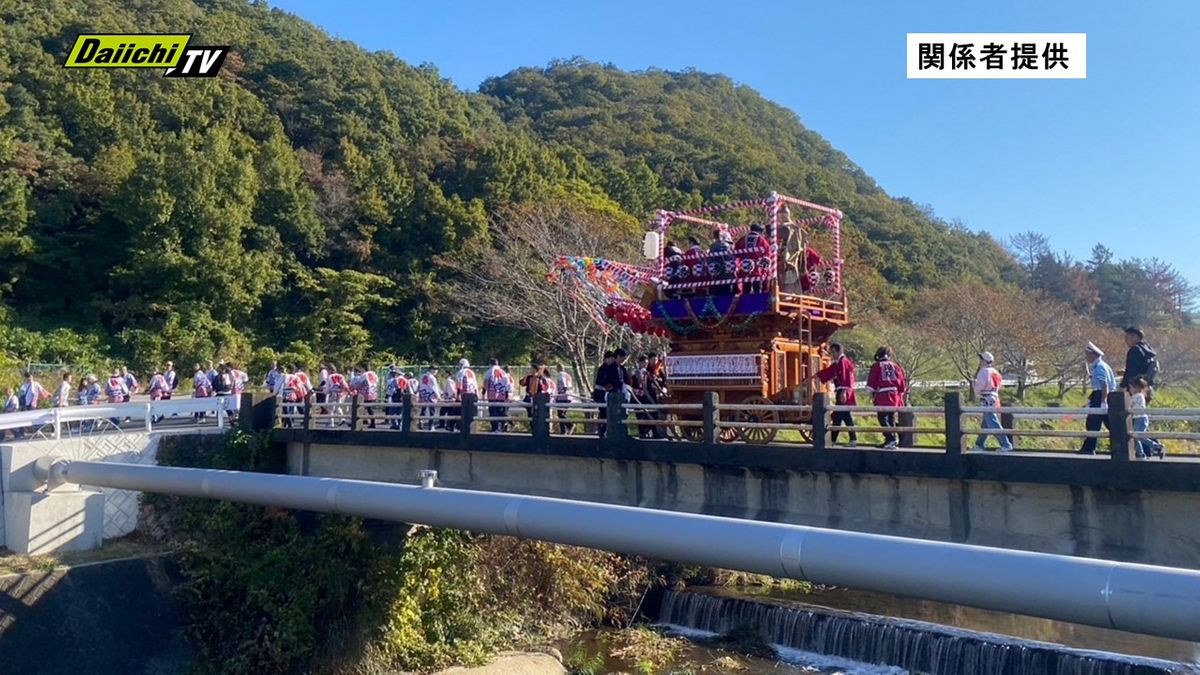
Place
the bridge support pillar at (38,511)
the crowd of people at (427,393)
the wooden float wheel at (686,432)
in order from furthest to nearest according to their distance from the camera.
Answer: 1. the crowd of people at (427,393)
2. the bridge support pillar at (38,511)
3. the wooden float wheel at (686,432)

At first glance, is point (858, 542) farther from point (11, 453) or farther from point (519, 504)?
point (11, 453)

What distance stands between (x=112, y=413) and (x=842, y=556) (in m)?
15.5

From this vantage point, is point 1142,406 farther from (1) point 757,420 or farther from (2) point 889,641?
(2) point 889,641

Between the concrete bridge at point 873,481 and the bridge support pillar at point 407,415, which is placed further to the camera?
the bridge support pillar at point 407,415

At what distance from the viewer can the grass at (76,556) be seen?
49.1ft

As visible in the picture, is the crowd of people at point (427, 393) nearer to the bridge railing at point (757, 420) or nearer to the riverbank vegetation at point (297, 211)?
the bridge railing at point (757, 420)

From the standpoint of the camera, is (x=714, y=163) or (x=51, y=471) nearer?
(x=51, y=471)

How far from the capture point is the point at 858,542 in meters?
7.63

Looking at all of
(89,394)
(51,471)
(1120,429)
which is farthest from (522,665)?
(89,394)

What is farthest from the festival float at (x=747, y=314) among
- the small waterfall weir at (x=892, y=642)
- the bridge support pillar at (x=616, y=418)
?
the small waterfall weir at (x=892, y=642)

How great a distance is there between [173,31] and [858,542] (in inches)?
2248

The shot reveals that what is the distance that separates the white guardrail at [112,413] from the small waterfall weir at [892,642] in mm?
11034

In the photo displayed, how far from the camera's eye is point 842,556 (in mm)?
7648

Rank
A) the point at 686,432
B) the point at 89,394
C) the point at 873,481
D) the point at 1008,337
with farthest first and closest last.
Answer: the point at 1008,337
the point at 89,394
the point at 686,432
the point at 873,481
